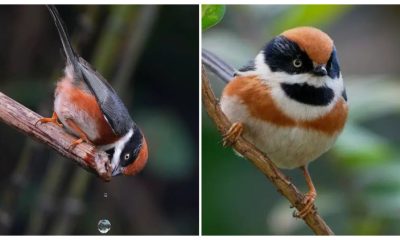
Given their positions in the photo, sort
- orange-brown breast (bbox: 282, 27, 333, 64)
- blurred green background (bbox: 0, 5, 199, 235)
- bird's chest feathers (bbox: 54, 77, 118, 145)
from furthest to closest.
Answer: blurred green background (bbox: 0, 5, 199, 235)
bird's chest feathers (bbox: 54, 77, 118, 145)
orange-brown breast (bbox: 282, 27, 333, 64)

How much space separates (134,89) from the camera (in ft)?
6.31

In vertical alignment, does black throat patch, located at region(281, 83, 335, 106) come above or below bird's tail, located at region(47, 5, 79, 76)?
above

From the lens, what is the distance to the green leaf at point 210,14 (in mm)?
1830

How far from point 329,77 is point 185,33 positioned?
13.9 inches

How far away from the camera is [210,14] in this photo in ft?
6.09

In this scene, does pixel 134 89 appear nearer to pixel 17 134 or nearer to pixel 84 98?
pixel 84 98

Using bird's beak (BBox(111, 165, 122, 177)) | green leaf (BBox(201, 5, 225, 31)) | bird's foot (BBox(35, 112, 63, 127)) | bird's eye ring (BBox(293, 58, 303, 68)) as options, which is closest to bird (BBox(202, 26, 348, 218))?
bird's eye ring (BBox(293, 58, 303, 68))

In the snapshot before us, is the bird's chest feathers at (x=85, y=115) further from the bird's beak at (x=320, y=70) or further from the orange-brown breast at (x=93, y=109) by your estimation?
the bird's beak at (x=320, y=70)

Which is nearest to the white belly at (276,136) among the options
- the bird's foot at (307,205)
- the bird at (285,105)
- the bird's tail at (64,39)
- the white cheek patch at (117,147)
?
the bird at (285,105)

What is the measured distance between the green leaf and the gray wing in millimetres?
230

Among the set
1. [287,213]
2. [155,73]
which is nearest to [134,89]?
[155,73]

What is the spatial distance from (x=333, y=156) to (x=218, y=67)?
1.03 feet

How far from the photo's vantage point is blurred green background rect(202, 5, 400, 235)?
1.93 metres

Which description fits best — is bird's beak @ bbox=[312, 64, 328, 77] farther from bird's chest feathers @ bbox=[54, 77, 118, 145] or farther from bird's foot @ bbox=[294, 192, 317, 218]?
bird's chest feathers @ bbox=[54, 77, 118, 145]
